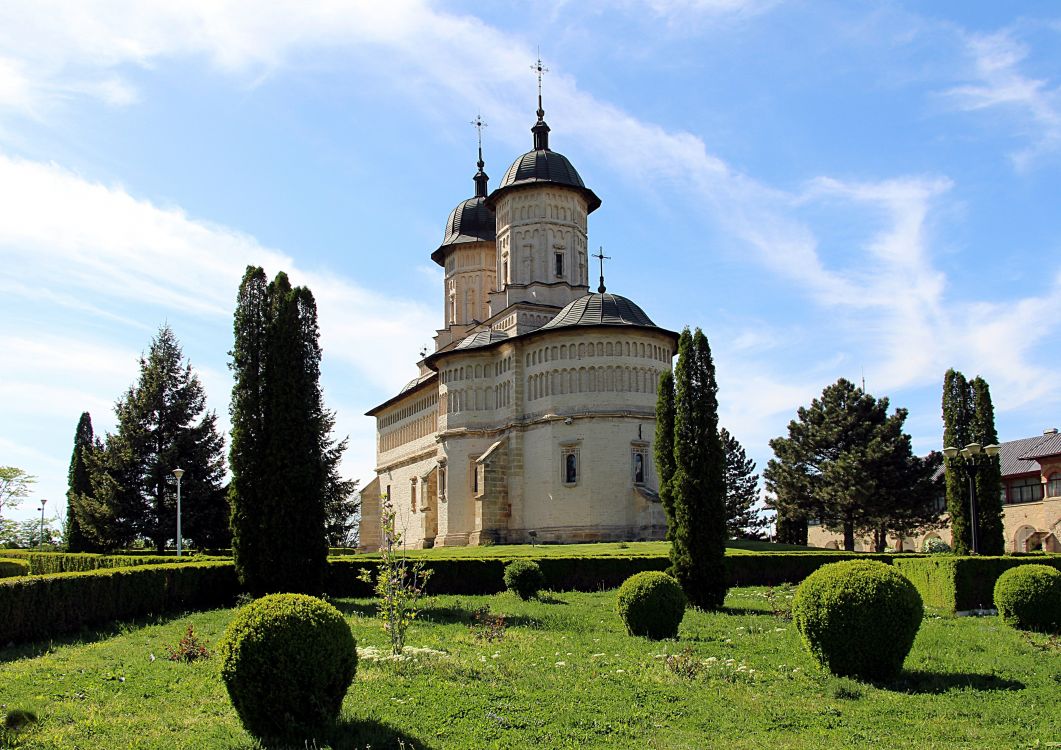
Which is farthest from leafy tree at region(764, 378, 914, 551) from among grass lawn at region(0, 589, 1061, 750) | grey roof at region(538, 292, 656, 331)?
grass lawn at region(0, 589, 1061, 750)

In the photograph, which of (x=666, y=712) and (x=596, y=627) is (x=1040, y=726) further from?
(x=596, y=627)

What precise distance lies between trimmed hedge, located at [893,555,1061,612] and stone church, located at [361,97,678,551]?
17.4m

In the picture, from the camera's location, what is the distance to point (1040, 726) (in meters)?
9.96

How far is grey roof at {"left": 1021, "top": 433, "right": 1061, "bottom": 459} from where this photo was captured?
46625 mm

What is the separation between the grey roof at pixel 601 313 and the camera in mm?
40938

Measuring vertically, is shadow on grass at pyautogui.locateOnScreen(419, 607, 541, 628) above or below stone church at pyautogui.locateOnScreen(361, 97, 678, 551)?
below

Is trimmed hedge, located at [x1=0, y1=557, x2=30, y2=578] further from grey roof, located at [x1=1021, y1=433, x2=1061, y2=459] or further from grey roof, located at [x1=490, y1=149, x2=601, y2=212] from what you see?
grey roof, located at [x1=1021, y1=433, x2=1061, y2=459]

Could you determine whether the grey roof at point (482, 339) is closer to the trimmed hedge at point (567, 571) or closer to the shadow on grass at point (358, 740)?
the trimmed hedge at point (567, 571)

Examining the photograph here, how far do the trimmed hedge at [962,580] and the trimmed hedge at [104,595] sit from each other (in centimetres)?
1481

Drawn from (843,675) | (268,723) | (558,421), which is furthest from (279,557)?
(558,421)

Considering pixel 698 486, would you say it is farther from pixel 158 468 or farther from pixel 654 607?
pixel 158 468

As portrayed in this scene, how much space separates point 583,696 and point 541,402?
31189 millimetres

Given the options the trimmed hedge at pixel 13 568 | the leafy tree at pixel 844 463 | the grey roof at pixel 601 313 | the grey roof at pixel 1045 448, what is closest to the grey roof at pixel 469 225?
the grey roof at pixel 601 313

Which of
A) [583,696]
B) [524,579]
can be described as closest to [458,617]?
[524,579]
